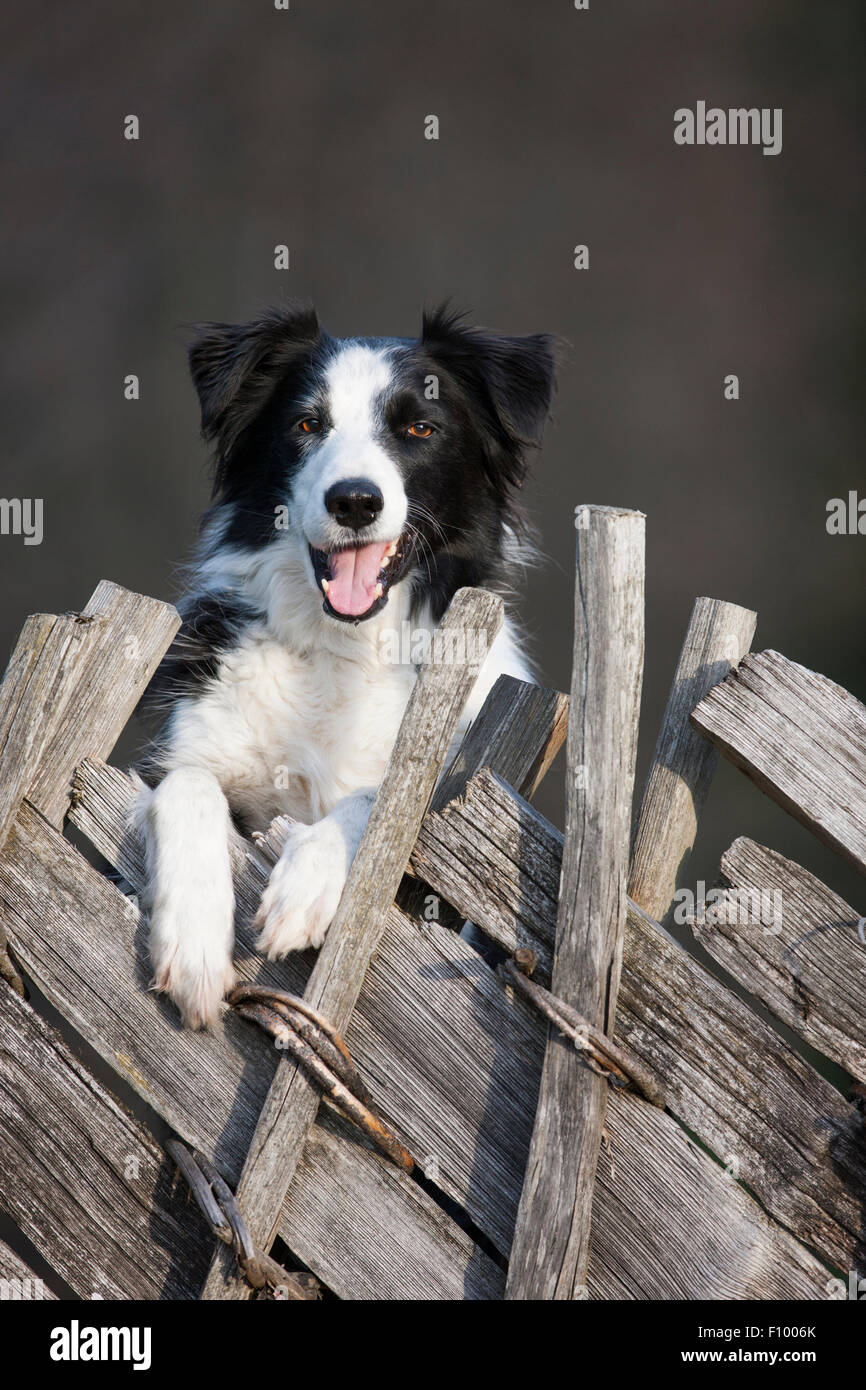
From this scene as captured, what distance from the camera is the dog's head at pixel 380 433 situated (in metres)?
2.42

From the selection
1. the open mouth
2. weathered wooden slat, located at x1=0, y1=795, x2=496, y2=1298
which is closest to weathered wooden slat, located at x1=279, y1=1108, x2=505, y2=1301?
weathered wooden slat, located at x1=0, y1=795, x2=496, y2=1298

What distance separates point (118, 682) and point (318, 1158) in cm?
66

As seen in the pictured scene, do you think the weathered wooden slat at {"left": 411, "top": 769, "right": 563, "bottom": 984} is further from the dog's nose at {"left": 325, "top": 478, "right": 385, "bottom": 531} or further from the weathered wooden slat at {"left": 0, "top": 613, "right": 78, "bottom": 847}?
the dog's nose at {"left": 325, "top": 478, "right": 385, "bottom": 531}

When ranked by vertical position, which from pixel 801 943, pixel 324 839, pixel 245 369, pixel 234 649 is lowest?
pixel 801 943

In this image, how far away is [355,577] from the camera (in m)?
2.40

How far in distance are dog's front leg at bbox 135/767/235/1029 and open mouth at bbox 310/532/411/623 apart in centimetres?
59

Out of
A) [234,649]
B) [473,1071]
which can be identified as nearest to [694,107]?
[234,649]

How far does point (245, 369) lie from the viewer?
266 cm

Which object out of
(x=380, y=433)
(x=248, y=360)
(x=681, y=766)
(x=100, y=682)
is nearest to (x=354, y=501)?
(x=380, y=433)

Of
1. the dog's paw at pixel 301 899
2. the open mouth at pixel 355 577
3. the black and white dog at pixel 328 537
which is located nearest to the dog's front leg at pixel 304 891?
the dog's paw at pixel 301 899

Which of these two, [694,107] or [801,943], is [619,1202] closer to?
[801,943]

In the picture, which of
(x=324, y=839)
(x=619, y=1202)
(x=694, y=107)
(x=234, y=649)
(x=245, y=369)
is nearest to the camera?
(x=619, y=1202)

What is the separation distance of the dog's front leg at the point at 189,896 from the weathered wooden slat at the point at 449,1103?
0.05 meters

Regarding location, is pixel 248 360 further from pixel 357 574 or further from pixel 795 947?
pixel 795 947
